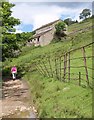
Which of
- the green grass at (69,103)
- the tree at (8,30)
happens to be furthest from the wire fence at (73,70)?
the tree at (8,30)

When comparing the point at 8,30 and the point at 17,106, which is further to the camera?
the point at 8,30

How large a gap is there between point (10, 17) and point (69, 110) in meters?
24.7

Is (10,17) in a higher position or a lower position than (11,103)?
higher

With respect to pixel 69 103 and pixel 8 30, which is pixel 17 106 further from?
pixel 8 30

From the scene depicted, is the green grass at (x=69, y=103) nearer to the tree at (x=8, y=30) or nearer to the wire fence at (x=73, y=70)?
the wire fence at (x=73, y=70)

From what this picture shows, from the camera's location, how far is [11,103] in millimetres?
18297

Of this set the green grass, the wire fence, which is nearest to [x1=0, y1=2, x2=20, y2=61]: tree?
the wire fence

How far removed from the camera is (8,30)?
33.6 meters

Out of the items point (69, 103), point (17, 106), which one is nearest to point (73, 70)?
point (17, 106)

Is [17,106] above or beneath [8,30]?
beneath

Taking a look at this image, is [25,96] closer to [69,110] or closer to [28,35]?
[69,110]

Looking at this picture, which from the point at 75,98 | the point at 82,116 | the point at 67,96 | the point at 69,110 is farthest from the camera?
the point at 67,96

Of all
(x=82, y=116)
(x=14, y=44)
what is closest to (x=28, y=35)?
(x=14, y=44)

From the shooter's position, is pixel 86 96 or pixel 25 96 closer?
pixel 86 96
